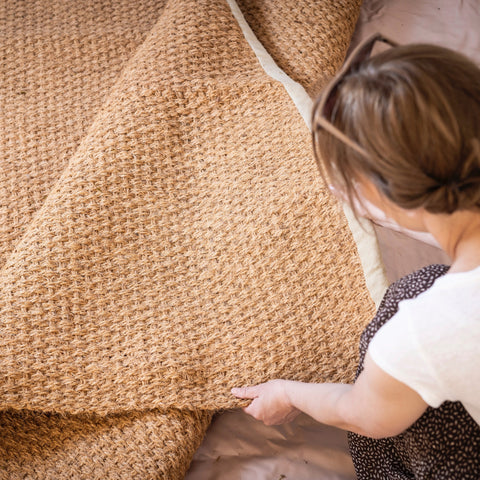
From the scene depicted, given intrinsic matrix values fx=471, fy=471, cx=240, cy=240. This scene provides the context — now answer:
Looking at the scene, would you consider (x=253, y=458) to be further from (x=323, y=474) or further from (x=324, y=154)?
(x=324, y=154)

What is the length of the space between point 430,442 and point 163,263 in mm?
469

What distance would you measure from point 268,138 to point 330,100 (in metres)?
0.38

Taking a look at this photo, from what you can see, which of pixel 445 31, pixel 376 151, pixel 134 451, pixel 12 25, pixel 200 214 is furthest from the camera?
pixel 445 31

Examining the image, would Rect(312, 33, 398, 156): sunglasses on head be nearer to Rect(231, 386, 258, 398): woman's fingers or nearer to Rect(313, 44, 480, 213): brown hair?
Rect(313, 44, 480, 213): brown hair

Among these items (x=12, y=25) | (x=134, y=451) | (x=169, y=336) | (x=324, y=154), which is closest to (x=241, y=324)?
(x=169, y=336)

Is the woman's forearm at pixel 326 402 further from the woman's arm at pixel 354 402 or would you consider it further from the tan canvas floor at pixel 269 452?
the tan canvas floor at pixel 269 452

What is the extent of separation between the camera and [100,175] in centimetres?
79

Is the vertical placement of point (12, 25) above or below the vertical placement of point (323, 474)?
above

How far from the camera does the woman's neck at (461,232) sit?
0.49 meters

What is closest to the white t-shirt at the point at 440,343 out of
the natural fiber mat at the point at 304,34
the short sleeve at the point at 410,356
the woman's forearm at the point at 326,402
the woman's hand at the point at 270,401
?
the short sleeve at the point at 410,356

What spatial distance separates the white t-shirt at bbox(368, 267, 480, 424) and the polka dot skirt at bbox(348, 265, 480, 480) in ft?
0.41

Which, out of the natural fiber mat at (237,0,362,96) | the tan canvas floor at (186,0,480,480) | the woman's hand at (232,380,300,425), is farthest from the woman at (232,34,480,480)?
the natural fiber mat at (237,0,362,96)

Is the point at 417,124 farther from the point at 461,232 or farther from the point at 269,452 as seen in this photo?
the point at 269,452

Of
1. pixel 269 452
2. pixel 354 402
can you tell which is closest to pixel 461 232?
pixel 354 402
